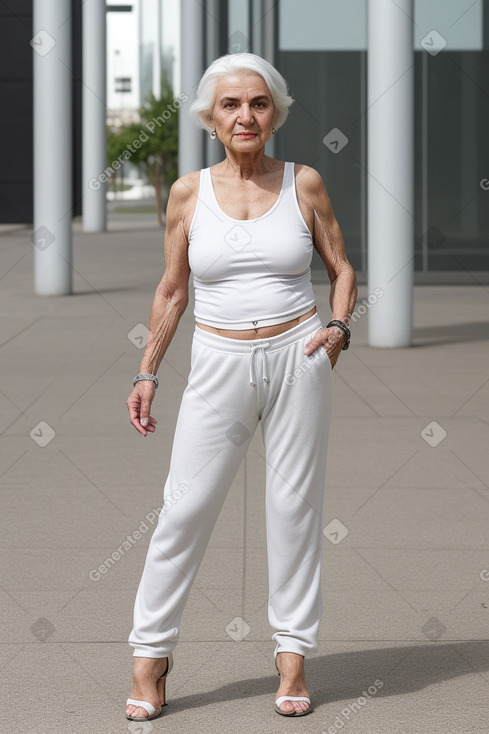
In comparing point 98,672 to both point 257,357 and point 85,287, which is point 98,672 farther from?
point 85,287

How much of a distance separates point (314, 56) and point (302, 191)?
15.9 metres

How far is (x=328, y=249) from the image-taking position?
4.01 m

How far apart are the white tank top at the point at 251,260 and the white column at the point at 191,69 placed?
2002 centimetres

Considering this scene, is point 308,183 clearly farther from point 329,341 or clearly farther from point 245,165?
point 329,341

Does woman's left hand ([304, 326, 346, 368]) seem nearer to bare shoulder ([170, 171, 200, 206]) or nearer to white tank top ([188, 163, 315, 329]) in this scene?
white tank top ([188, 163, 315, 329])

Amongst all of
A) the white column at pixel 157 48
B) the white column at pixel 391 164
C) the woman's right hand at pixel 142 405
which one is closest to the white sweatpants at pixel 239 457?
the woman's right hand at pixel 142 405

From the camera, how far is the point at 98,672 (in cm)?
435

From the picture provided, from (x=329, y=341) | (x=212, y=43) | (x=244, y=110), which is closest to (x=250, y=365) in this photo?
(x=329, y=341)

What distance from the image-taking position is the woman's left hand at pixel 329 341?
386 centimetres

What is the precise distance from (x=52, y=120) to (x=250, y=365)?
13.7 metres

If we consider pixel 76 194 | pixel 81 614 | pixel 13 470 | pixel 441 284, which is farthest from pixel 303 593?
pixel 76 194

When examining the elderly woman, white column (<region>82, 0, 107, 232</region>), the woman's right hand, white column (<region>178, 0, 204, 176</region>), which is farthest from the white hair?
white column (<region>82, 0, 107, 232</region>)

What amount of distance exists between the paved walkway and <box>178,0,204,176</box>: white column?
1314 cm

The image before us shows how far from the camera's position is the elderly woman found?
3854 mm
